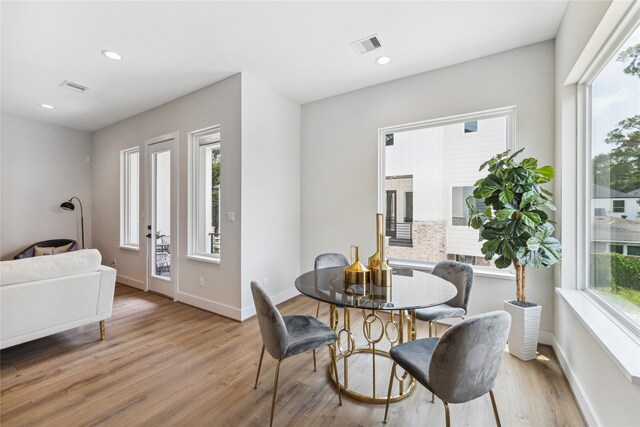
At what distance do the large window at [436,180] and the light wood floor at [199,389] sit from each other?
1.04 m

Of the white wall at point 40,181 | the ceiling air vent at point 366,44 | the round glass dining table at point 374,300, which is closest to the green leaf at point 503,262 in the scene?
the round glass dining table at point 374,300

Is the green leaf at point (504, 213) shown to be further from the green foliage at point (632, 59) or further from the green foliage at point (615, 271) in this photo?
the green foliage at point (632, 59)

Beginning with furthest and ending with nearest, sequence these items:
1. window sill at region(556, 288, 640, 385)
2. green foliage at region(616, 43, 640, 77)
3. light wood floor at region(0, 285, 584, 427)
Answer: light wood floor at region(0, 285, 584, 427) → green foliage at region(616, 43, 640, 77) → window sill at region(556, 288, 640, 385)

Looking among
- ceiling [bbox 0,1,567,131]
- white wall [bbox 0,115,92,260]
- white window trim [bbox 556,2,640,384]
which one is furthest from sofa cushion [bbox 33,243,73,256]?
white window trim [bbox 556,2,640,384]

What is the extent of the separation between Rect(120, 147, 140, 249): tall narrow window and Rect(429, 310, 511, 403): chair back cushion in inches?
207

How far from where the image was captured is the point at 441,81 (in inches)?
126

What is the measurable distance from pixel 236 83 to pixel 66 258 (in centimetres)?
246

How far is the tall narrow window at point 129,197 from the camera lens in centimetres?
498

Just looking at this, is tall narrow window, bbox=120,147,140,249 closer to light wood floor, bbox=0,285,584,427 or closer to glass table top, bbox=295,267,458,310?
light wood floor, bbox=0,285,584,427

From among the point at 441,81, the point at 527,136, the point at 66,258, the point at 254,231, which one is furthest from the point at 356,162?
the point at 66,258

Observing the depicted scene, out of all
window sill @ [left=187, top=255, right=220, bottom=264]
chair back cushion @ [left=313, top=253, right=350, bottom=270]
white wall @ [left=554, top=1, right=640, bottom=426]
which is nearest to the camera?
white wall @ [left=554, top=1, right=640, bottom=426]

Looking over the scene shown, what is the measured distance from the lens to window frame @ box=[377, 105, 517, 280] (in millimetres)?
2848

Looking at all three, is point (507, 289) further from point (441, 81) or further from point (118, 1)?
point (118, 1)

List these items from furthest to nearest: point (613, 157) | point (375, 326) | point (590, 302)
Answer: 1. point (375, 326)
2. point (590, 302)
3. point (613, 157)
